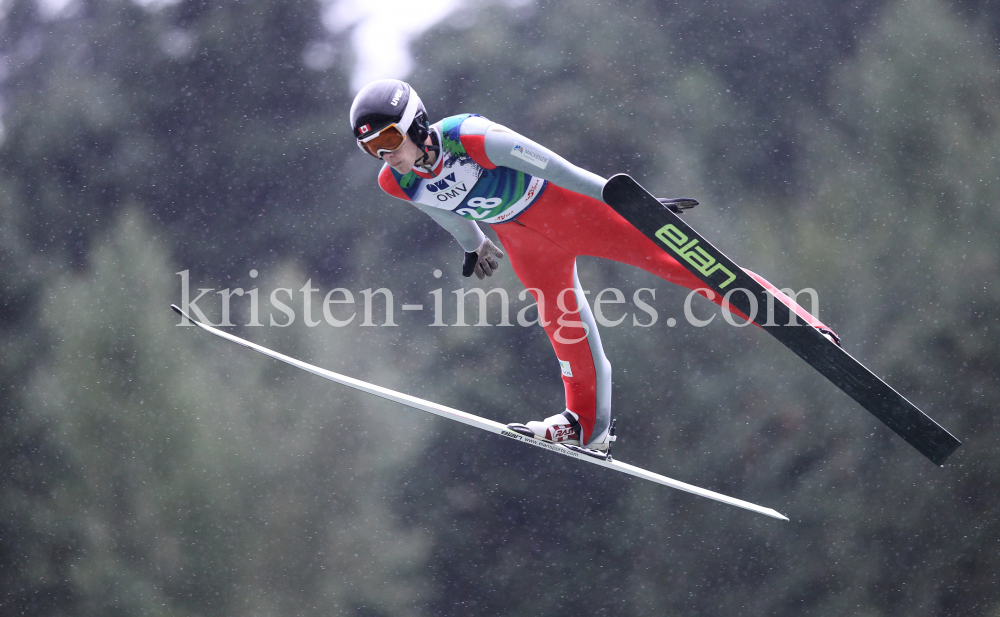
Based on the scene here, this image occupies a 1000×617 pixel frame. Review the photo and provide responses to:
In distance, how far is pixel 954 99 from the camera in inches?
216

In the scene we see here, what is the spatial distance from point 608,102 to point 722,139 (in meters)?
0.80

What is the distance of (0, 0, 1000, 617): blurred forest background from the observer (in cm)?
521

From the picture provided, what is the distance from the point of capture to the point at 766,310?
264 centimetres

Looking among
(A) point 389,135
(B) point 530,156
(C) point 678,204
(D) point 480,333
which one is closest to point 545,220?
(B) point 530,156

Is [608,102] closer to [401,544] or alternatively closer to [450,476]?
[450,476]

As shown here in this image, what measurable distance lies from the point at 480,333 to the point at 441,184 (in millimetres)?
2950

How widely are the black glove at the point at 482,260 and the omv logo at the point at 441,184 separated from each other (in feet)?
1.23

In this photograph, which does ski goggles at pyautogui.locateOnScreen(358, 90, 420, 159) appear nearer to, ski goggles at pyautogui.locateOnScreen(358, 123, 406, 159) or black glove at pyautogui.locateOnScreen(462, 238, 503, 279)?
ski goggles at pyautogui.locateOnScreen(358, 123, 406, 159)

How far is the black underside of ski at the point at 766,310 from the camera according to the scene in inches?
99.0

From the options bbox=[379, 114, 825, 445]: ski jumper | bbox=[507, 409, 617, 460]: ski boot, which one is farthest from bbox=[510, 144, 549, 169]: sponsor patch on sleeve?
bbox=[507, 409, 617, 460]: ski boot

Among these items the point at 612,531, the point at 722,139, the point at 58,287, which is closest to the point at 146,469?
the point at 58,287

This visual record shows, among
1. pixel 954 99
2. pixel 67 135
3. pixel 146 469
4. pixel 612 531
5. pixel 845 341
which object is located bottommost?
pixel 146 469

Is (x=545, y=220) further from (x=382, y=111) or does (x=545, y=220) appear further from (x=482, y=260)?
(x=382, y=111)

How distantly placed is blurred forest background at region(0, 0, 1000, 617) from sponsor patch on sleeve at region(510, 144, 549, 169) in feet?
9.43
